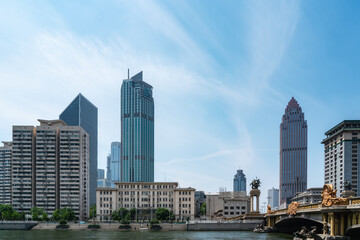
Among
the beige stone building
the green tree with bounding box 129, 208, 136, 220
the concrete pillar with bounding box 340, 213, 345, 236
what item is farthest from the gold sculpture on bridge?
the beige stone building

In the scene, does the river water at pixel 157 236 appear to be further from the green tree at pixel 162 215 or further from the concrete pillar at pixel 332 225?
the green tree at pixel 162 215

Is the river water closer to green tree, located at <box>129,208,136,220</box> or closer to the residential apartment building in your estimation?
green tree, located at <box>129,208,136,220</box>

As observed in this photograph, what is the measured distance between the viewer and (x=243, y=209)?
18100cm

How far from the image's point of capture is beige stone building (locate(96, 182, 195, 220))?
174 metres

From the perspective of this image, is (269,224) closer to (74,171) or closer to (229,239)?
(229,239)

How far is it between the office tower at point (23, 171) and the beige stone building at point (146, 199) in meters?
41.1

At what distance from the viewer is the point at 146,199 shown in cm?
17700

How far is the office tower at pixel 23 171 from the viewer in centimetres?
18938

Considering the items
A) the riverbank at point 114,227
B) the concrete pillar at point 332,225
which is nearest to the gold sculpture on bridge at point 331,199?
the concrete pillar at point 332,225

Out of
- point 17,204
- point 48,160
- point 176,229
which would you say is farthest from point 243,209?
point 17,204

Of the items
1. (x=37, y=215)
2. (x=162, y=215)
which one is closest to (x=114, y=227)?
(x=162, y=215)

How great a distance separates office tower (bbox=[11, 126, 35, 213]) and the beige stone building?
135 feet

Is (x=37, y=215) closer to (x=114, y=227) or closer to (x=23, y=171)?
(x=23, y=171)

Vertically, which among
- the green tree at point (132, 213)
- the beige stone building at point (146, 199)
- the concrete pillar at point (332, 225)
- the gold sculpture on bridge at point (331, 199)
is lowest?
the green tree at point (132, 213)
